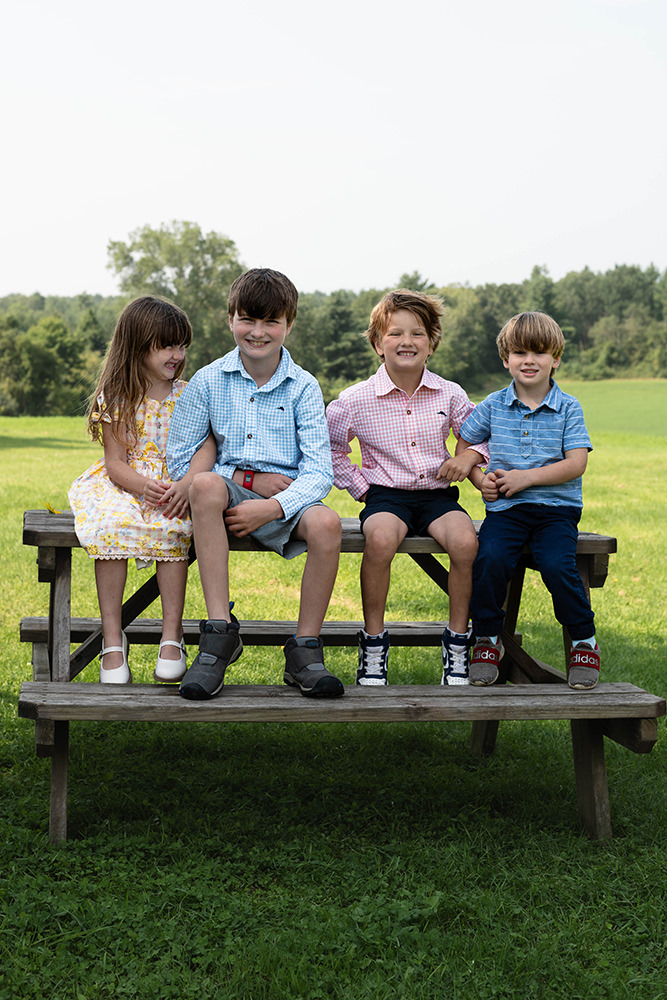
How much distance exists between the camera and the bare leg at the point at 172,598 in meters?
3.70

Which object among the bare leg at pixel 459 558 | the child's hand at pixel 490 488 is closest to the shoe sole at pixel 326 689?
the bare leg at pixel 459 558

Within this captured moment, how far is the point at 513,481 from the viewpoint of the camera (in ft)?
12.5

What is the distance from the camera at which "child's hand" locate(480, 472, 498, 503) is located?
387 cm

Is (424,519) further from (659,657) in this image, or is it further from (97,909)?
(659,657)

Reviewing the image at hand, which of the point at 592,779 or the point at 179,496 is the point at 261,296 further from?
the point at 592,779

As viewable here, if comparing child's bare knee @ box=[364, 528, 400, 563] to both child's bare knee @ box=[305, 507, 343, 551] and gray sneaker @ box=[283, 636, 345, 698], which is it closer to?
child's bare knee @ box=[305, 507, 343, 551]

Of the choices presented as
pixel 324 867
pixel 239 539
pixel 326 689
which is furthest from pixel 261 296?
pixel 324 867

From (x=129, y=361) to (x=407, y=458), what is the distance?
120 centimetres

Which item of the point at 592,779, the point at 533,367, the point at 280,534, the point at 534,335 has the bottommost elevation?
the point at 592,779

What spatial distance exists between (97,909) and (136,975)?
33 centimetres

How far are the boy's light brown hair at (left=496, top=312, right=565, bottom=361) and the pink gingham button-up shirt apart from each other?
1.22 ft

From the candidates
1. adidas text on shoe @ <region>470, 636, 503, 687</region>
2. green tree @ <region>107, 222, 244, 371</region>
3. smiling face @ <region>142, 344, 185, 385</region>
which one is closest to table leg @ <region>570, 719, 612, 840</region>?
adidas text on shoe @ <region>470, 636, 503, 687</region>

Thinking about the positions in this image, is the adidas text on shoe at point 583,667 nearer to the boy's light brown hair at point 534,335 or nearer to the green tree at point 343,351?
the boy's light brown hair at point 534,335

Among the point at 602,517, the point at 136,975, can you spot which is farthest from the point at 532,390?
the point at 602,517
